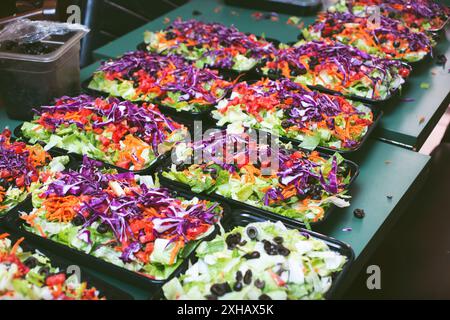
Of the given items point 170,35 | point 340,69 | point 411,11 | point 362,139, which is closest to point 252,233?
point 362,139

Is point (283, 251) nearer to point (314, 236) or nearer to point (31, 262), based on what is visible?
point (314, 236)

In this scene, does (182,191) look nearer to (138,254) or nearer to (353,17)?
(138,254)

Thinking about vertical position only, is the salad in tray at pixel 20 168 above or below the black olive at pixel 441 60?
below

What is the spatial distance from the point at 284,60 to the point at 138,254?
163 centimetres

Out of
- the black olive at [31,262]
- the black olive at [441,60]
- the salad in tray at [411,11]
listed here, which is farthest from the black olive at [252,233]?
the salad in tray at [411,11]

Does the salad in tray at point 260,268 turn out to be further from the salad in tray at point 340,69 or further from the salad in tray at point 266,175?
the salad in tray at point 340,69

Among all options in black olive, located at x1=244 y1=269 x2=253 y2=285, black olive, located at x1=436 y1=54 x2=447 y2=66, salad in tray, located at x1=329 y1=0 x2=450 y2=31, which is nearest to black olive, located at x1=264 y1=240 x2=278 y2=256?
black olive, located at x1=244 y1=269 x2=253 y2=285

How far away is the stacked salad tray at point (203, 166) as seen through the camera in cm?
178

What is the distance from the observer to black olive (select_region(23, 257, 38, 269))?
1758 millimetres

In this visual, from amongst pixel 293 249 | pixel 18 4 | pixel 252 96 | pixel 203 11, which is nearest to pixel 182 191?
pixel 293 249

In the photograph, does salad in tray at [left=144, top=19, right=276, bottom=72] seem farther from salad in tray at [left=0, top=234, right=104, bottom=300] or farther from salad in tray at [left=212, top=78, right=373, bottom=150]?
salad in tray at [left=0, top=234, right=104, bottom=300]

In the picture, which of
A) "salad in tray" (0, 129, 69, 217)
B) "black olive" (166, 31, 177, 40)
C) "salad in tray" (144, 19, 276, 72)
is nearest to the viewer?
"salad in tray" (0, 129, 69, 217)

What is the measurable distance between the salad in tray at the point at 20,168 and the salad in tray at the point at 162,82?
0.65 meters

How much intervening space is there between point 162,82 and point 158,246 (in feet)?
4.17
